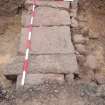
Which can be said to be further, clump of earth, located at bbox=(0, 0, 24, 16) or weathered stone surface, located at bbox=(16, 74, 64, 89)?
clump of earth, located at bbox=(0, 0, 24, 16)

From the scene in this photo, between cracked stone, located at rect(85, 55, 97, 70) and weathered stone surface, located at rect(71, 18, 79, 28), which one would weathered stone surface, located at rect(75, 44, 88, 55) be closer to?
cracked stone, located at rect(85, 55, 97, 70)

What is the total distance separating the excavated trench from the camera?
414 centimetres

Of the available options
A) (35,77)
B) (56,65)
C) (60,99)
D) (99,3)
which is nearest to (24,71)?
(35,77)

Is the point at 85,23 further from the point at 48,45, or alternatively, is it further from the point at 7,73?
the point at 7,73

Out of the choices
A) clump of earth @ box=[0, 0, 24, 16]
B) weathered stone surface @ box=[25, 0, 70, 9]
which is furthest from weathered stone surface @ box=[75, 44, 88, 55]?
clump of earth @ box=[0, 0, 24, 16]

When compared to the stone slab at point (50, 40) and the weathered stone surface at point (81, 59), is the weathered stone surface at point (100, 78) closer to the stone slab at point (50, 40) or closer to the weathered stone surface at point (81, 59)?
the weathered stone surface at point (81, 59)

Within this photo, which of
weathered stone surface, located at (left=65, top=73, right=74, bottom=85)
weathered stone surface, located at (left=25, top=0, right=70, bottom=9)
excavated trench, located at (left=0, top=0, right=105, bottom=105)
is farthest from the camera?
weathered stone surface, located at (left=25, top=0, right=70, bottom=9)

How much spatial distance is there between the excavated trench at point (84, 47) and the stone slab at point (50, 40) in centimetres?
32

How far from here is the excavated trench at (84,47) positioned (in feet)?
13.6

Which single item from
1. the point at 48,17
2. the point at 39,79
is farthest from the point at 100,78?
the point at 48,17

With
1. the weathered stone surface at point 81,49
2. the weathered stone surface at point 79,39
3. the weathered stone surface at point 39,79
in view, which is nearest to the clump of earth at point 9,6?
the weathered stone surface at point 79,39

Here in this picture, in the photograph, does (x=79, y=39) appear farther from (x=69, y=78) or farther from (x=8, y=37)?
(x=8, y=37)

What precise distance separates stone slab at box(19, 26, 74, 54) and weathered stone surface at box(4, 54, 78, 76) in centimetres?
15

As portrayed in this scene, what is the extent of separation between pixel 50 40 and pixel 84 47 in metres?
0.75
